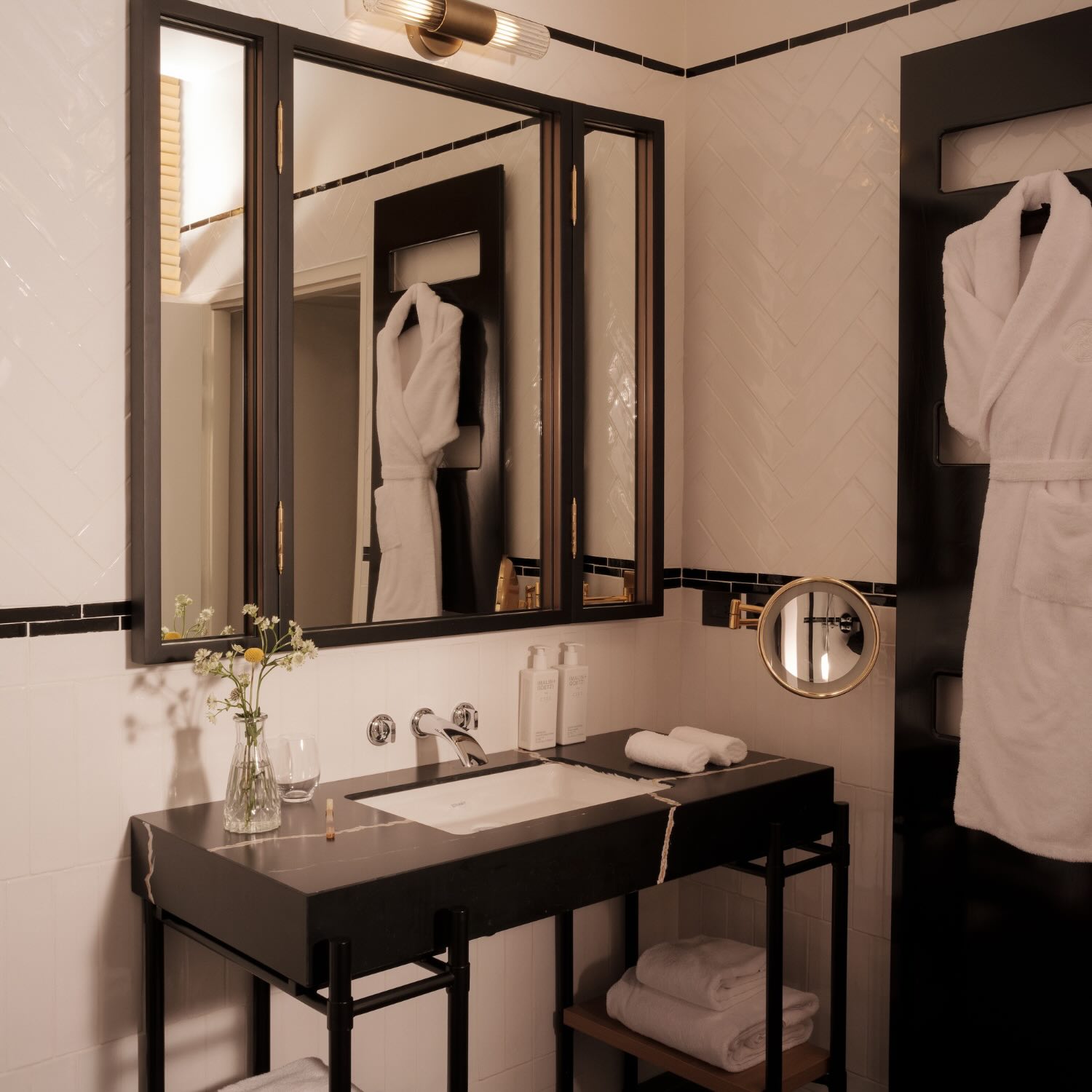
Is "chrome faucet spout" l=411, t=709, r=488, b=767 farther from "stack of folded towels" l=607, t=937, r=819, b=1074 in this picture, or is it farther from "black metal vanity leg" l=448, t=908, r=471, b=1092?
"stack of folded towels" l=607, t=937, r=819, b=1074

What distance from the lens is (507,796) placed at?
221 cm

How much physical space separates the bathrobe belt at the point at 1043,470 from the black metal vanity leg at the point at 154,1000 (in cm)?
151

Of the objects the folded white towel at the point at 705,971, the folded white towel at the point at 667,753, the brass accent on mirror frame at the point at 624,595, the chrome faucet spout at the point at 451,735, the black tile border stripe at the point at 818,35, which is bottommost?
the folded white towel at the point at 705,971

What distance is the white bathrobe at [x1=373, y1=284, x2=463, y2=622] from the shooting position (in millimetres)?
2135

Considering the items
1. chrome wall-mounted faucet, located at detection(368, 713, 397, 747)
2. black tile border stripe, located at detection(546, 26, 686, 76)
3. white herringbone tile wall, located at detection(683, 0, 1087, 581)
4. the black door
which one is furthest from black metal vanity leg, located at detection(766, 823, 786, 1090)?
black tile border stripe, located at detection(546, 26, 686, 76)

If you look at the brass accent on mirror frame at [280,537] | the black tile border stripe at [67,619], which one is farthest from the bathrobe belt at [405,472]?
the black tile border stripe at [67,619]

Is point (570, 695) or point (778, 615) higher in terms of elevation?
point (778, 615)

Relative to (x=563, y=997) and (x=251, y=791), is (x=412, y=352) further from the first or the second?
(x=563, y=997)

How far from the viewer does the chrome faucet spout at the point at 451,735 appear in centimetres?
205

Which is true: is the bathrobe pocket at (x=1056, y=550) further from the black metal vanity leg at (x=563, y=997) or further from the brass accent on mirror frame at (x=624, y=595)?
the black metal vanity leg at (x=563, y=997)

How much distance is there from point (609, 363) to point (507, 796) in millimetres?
899

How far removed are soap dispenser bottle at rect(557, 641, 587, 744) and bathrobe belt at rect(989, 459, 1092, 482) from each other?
0.86 metres

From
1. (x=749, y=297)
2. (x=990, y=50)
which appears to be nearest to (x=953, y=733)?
(x=749, y=297)

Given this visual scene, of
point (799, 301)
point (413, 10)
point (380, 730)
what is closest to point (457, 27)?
point (413, 10)
